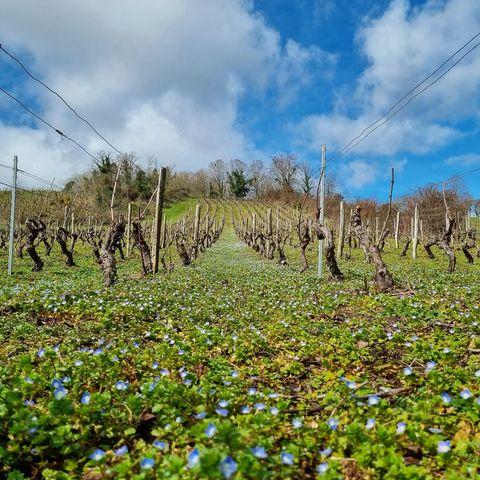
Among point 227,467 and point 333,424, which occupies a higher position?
point 227,467

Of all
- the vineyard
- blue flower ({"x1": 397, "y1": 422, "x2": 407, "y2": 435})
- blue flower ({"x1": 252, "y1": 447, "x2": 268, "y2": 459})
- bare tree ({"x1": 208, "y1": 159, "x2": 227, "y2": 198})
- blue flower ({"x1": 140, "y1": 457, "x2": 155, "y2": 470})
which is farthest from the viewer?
bare tree ({"x1": 208, "y1": 159, "x2": 227, "y2": 198})

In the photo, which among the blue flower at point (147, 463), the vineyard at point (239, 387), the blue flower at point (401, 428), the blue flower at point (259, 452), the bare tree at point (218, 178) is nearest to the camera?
the blue flower at point (259, 452)

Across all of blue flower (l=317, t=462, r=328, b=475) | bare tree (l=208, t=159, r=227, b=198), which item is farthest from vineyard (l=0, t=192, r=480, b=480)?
bare tree (l=208, t=159, r=227, b=198)

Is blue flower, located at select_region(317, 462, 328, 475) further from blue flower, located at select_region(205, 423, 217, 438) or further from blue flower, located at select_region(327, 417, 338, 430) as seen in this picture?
blue flower, located at select_region(205, 423, 217, 438)

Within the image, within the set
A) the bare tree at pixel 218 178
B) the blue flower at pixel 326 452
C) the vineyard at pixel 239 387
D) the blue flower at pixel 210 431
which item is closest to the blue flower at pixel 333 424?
the vineyard at pixel 239 387

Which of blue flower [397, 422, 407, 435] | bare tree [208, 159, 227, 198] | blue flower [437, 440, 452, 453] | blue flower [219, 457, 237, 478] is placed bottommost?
blue flower [437, 440, 452, 453]

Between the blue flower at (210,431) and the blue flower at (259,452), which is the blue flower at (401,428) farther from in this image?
the blue flower at (210,431)

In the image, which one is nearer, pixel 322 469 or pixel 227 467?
pixel 227 467

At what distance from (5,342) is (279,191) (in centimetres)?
9647

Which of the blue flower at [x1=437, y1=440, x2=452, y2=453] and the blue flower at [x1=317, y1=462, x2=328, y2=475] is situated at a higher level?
the blue flower at [x1=437, y1=440, x2=452, y2=453]

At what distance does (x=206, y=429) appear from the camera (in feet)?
8.20

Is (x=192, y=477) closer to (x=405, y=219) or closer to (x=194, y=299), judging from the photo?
(x=194, y=299)

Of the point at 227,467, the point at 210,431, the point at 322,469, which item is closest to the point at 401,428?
the point at 322,469

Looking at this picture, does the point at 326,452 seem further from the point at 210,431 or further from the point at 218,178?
the point at 218,178
